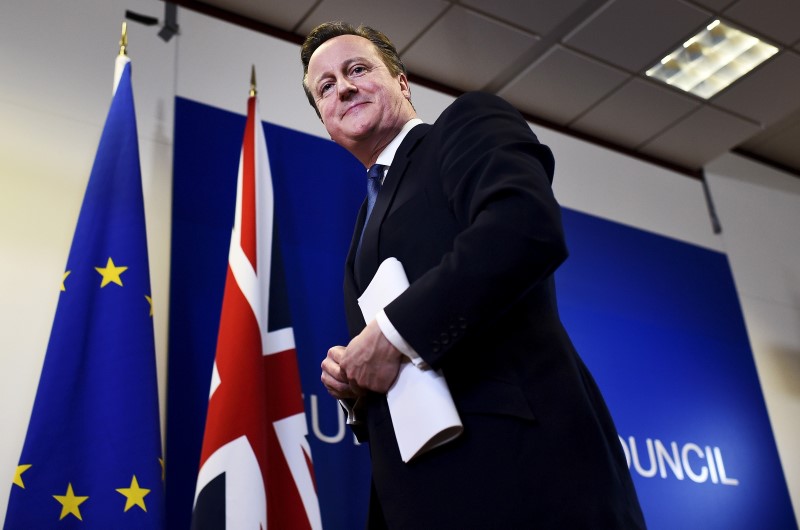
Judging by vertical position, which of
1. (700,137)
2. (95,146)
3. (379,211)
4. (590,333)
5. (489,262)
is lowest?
(489,262)

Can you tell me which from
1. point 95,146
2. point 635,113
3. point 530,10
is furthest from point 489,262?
point 635,113

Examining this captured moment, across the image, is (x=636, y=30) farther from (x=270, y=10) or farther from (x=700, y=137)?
(x=270, y=10)

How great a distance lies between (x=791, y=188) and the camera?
5.62 meters

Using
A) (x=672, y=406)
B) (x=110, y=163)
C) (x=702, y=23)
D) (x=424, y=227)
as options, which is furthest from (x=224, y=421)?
(x=702, y=23)

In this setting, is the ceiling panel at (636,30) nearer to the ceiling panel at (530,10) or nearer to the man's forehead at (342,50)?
the ceiling panel at (530,10)

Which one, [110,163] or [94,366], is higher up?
[110,163]

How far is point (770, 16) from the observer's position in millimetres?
4043

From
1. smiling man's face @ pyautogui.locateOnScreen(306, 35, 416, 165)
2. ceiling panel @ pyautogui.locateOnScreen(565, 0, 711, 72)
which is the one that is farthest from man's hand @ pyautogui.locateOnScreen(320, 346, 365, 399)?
ceiling panel @ pyautogui.locateOnScreen(565, 0, 711, 72)

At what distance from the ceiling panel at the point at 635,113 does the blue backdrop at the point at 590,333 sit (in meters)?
0.67

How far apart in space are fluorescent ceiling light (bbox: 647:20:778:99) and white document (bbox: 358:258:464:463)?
3.72 metres

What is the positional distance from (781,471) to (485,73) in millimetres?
2611

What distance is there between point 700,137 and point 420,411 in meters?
4.48

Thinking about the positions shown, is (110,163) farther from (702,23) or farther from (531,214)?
(702,23)

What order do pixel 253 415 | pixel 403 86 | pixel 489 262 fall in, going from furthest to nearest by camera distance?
pixel 253 415, pixel 403 86, pixel 489 262
